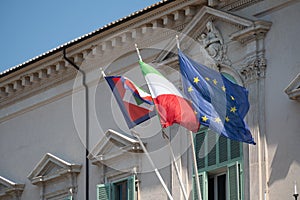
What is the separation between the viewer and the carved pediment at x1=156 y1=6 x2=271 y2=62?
96.2ft

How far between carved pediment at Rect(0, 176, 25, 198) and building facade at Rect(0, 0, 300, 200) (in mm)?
38

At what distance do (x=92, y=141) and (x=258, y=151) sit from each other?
564 cm

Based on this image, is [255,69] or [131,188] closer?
[255,69]

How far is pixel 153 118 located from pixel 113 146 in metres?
1.41

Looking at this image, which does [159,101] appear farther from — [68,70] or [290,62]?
[68,70]

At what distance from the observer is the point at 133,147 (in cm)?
3164

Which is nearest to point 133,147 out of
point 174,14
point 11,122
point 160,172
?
point 160,172

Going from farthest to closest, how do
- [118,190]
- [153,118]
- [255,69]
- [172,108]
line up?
[118,190] < [153,118] < [255,69] < [172,108]

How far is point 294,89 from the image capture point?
28.2 metres

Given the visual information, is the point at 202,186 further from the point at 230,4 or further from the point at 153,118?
the point at 230,4

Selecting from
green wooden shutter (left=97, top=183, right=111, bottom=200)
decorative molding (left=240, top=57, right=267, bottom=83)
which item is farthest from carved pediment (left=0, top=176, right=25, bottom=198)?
decorative molding (left=240, top=57, right=267, bottom=83)

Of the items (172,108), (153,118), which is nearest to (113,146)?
(153,118)

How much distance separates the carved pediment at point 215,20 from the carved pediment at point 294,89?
1500 mm

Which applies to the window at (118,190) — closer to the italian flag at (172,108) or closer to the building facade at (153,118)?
the building facade at (153,118)
